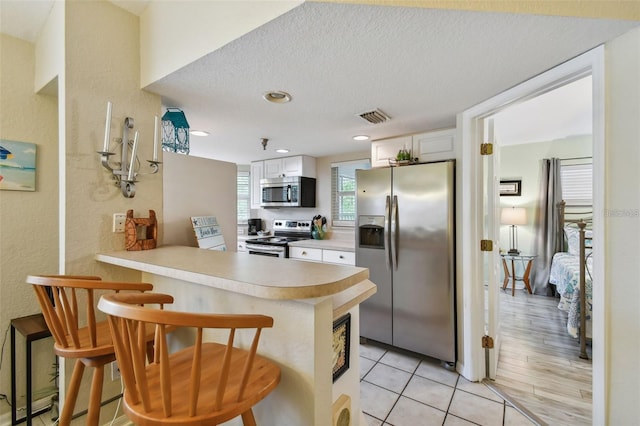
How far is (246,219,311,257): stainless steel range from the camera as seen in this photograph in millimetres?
3637

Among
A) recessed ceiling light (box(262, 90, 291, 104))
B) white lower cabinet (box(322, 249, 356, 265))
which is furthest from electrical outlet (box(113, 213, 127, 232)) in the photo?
white lower cabinet (box(322, 249, 356, 265))

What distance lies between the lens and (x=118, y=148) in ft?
5.55

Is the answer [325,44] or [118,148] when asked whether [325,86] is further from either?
[118,148]

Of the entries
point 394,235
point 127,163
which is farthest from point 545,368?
point 127,163

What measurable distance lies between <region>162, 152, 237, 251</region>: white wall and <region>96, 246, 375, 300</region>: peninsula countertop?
646 millimetres

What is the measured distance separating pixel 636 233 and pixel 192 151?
424cm

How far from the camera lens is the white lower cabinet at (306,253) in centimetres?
334

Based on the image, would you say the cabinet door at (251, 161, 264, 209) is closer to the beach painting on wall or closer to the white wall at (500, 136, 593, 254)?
the beach painting on wall

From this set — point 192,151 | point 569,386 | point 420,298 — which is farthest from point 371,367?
point 192,151

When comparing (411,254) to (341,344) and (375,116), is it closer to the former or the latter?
(375,116)

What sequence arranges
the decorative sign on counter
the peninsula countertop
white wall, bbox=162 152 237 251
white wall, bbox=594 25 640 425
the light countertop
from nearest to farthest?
the peninsula countertop < white wall, bbox=594 25 640 425 < white wall, bbox=162 152 237 251 < the decorative sign on counter < the light countertop

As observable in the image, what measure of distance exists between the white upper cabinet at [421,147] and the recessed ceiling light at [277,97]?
1363 millimetres

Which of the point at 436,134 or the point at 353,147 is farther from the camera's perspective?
the point at 353,147

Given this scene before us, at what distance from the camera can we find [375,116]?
2303 millimetres
